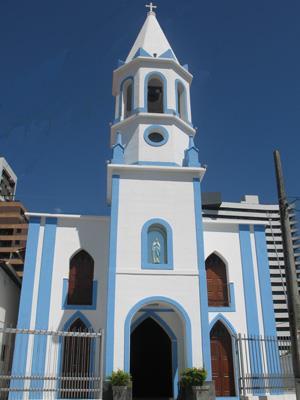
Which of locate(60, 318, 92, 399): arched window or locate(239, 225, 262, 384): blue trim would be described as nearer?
locate(60, 318, 92, 399): arched window

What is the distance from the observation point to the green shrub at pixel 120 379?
42.5ft

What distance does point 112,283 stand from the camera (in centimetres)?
1491

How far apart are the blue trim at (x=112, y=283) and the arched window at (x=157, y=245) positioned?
1345mm

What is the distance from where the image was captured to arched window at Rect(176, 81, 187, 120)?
19242mm

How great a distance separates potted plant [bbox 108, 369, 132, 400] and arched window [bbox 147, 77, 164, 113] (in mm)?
11269

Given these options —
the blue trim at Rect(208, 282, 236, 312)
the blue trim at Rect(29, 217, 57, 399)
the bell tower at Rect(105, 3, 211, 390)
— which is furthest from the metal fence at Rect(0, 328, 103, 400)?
the blue trim at Rect(208, 282, 236, 312)

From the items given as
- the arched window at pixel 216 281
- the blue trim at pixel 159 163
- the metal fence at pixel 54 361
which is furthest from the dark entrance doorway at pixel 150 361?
the blue trim at pixel 159 163

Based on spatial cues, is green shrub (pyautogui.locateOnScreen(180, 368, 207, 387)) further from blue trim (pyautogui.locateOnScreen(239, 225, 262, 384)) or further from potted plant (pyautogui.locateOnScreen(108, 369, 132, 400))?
blue trim (pyautogui.locateOnScreen(239, 225, 262, 384))

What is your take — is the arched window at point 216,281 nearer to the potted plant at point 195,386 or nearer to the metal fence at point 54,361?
the potted plant at point 195,386

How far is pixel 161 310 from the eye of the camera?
16.5m

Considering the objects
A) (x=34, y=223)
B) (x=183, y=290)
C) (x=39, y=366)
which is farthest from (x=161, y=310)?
(x=34, y=223)

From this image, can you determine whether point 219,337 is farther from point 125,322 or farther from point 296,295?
point 296,295

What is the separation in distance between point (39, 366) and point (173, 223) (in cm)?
700

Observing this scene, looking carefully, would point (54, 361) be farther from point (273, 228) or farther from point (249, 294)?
point (273, 228)
